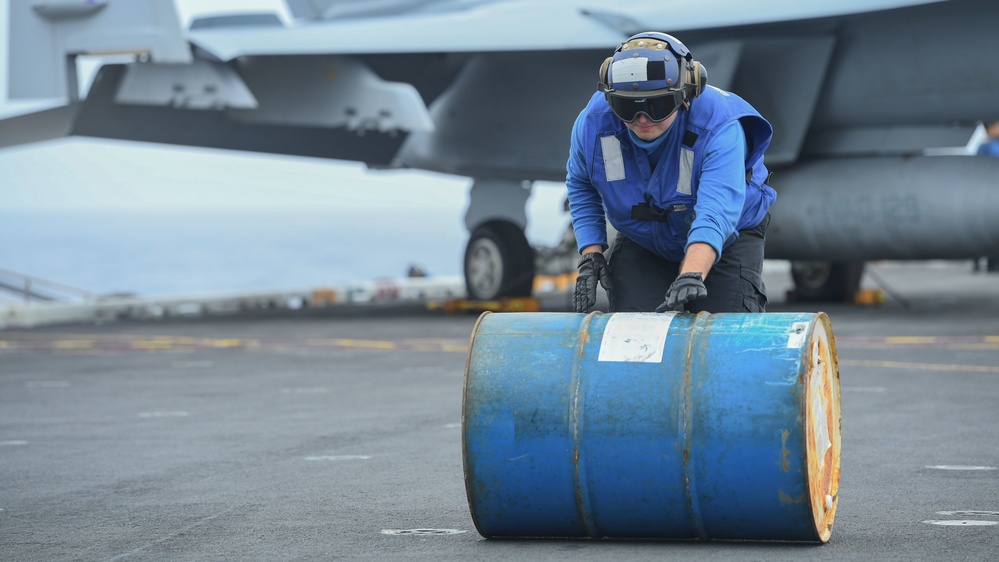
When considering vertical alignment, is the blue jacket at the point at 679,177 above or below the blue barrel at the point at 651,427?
above

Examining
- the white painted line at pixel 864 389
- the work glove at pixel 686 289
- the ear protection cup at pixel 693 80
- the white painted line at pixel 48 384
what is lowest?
the white painted line at pixel 864 389

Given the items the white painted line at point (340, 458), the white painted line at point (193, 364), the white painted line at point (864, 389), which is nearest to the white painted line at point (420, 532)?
the white painted line at point (340, 458)

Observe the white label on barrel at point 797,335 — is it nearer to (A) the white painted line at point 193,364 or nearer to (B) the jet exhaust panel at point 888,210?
(A) the white painted line at point 193,364

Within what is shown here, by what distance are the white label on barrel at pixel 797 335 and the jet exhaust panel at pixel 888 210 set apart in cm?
978

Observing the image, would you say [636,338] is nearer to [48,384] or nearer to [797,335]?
[797,335]

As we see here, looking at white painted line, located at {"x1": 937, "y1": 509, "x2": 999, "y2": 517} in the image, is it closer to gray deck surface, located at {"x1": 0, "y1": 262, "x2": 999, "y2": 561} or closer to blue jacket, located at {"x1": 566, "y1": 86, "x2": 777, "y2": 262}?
Result: gray deck surface, located at {"x1": 0, "y1": 262, "x2": 999, "y2": 561}

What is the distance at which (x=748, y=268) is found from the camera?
4938mm

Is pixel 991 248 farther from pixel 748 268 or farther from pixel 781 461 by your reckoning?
pixel 781 461

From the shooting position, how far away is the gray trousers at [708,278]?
493cm

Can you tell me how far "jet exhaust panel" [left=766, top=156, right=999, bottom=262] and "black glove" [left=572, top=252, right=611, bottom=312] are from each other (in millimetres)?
9295

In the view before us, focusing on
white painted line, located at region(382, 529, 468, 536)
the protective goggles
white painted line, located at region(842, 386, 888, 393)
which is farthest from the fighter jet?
white painted line, located at region(382, 529, 468, 536)

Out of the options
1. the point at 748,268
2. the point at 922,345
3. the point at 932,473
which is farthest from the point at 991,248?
the point at 748,268

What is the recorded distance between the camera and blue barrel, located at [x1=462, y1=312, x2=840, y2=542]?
13.5 feet

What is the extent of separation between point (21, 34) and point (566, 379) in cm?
1269
